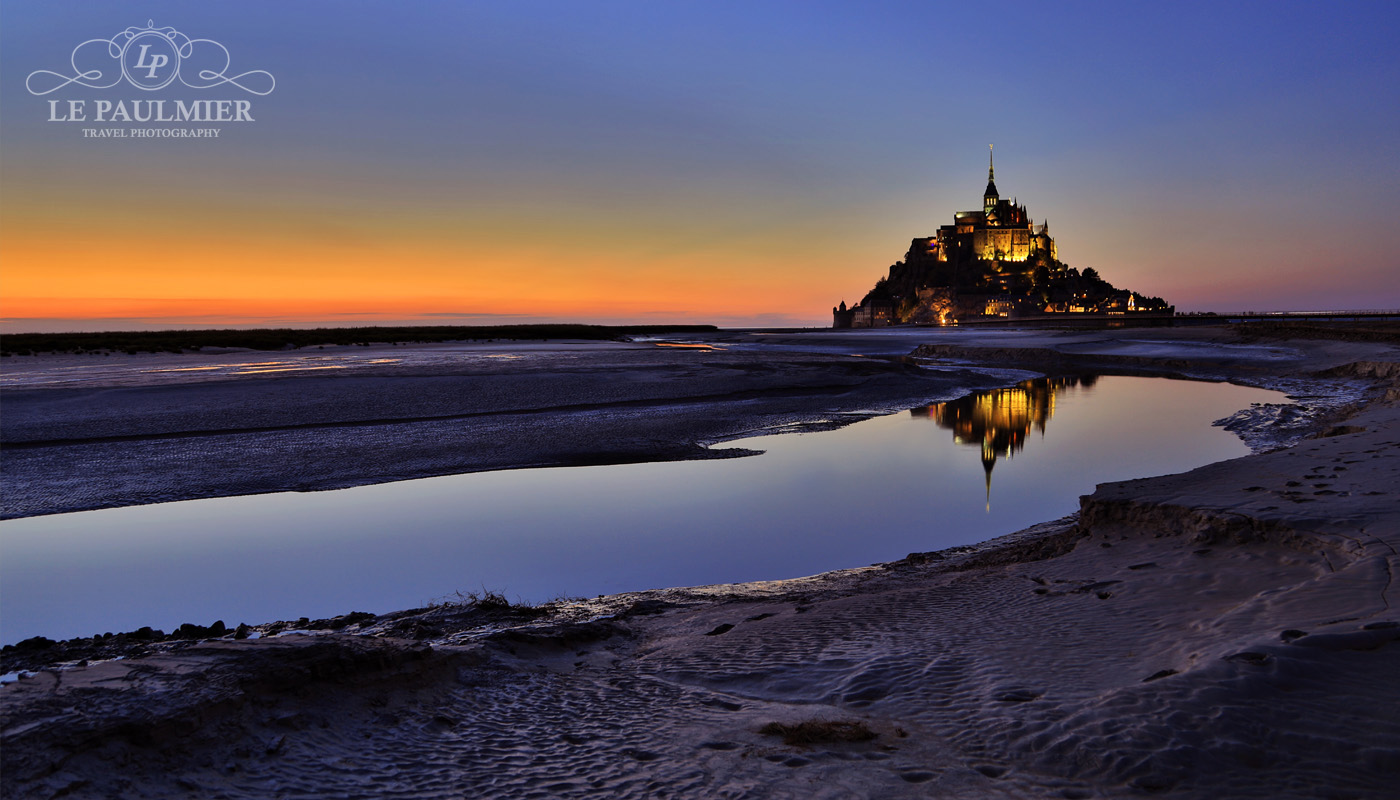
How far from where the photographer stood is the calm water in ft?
22.9

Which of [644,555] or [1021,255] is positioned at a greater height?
[1021,255]

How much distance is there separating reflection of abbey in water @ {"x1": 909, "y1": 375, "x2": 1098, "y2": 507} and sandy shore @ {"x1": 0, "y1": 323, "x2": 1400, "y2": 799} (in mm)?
5740

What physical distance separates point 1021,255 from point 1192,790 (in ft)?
550

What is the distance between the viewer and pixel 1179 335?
5469 cm

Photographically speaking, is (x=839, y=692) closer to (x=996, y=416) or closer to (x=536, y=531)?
(x=536, y=531)

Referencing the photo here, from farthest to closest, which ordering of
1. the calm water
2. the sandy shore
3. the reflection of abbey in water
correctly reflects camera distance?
1. the reflection of abbey in water
2. the calm water
3. the sandy shore

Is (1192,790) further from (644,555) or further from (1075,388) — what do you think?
(1075,388)

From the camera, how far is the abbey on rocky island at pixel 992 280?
455 feet

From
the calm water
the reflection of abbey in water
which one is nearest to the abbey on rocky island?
the reflection of abbey in water

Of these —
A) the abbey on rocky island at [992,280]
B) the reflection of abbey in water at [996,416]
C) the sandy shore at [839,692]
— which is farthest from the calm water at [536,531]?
the abbey on rocky island at [992,280]

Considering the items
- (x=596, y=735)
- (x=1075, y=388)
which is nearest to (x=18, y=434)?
(x=596, y=735)

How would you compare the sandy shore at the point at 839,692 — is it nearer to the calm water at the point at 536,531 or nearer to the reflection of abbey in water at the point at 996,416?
the calm water at the point at 536,531

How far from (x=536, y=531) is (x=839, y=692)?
225 inches

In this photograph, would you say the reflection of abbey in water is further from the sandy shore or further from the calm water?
the sandy shore
